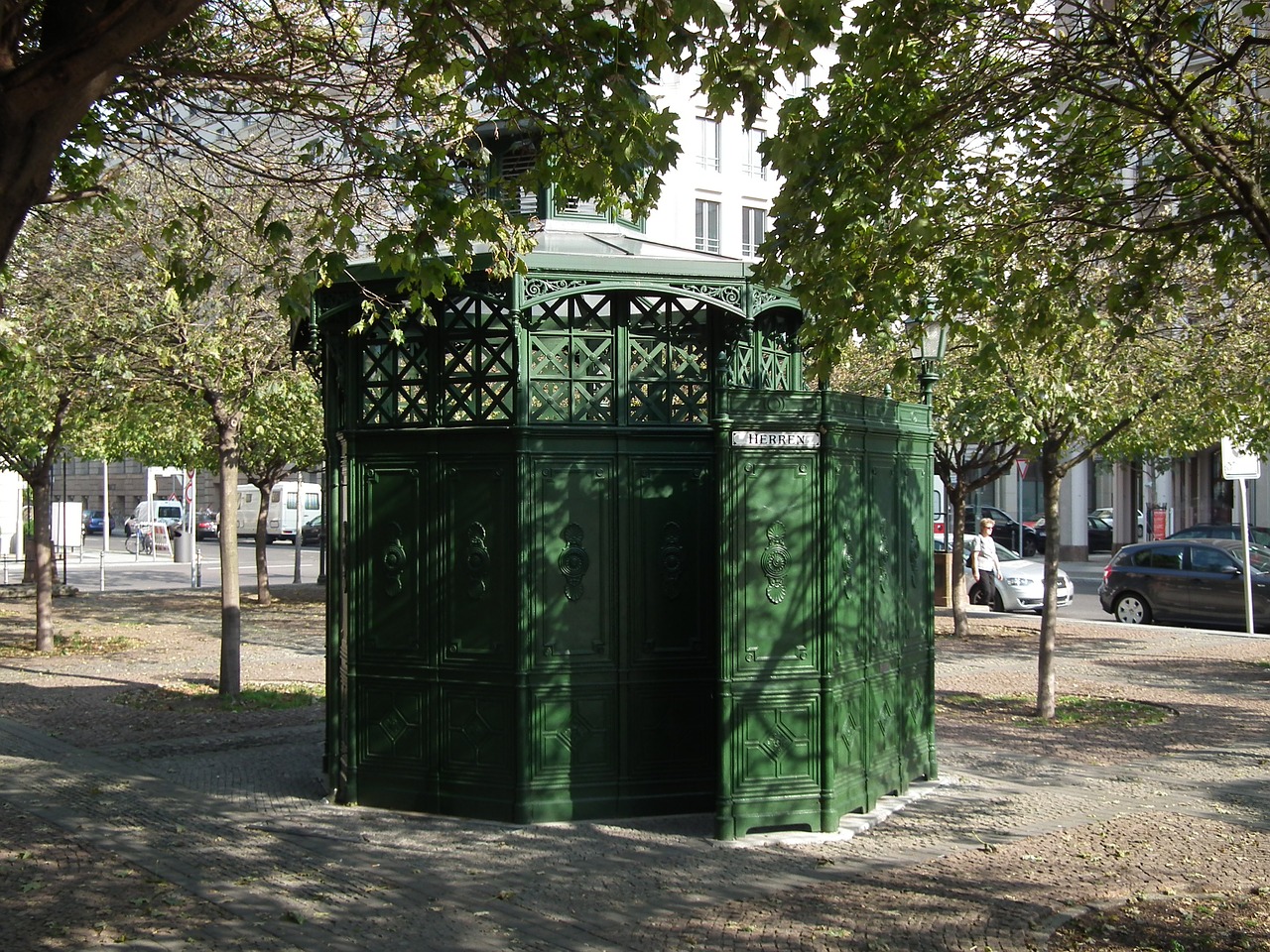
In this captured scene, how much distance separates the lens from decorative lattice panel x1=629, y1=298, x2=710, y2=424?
28.2 ft


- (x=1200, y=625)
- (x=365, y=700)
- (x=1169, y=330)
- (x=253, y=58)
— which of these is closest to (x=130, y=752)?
(x=365, y=700)

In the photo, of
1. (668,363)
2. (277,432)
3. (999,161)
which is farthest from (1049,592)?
(277,432)

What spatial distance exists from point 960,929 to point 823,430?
3.11m

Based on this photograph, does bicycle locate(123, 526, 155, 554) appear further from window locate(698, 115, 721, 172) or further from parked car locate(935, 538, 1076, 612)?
parked car locate(935, 538, 1076, 612)

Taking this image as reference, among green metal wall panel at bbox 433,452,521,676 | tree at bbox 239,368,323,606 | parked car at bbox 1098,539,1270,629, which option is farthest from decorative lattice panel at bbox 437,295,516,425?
parked car at bbox 1098,539,1270,629

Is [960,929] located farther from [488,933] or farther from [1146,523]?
[1146,523]

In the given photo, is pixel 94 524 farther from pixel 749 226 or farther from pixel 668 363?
pixel 668 363

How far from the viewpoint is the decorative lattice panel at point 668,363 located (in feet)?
28.2

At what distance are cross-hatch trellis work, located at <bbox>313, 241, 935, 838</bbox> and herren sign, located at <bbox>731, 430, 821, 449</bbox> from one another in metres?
0.01

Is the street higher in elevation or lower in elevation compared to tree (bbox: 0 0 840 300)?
lower

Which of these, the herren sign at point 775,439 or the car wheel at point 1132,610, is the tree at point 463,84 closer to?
the herren sign at point 775,439

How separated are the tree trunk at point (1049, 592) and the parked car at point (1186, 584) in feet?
30.6

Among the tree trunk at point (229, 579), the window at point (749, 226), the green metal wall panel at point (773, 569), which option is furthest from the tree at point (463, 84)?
the window at point (749, 226)

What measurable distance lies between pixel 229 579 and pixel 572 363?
6.62 metres
